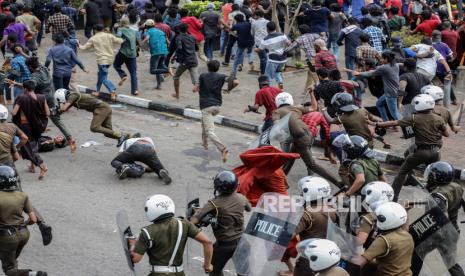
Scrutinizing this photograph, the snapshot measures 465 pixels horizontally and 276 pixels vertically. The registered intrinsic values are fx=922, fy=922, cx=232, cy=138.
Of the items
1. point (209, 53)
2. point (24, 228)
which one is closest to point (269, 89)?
point (24, 228)

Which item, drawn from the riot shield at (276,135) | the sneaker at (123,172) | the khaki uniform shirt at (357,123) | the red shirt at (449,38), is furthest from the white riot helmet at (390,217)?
the red shirt at (449,38)

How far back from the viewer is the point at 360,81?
52.5ft

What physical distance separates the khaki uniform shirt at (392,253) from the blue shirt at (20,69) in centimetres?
891

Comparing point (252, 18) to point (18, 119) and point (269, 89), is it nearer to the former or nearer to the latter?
point (269, 89)

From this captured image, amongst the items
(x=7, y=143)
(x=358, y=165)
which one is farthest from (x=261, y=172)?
(x=7, y=143)

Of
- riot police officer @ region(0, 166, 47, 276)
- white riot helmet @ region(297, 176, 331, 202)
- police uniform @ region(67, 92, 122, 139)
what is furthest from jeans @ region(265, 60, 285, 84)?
riot police officer @ region(0, 166, 47, 276)

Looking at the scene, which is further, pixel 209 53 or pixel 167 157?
pixel 209 53

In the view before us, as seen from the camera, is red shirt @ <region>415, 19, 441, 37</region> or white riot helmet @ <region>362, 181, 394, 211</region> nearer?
white riot helmet @ <region>362, 181, 394, 211</region>

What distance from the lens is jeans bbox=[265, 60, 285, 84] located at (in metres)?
17.5

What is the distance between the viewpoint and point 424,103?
472 inches

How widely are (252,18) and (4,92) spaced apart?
5683 millimetres

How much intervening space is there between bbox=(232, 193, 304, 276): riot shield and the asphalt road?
0.14 meters

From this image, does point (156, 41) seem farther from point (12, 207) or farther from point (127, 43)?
point (12, 207)

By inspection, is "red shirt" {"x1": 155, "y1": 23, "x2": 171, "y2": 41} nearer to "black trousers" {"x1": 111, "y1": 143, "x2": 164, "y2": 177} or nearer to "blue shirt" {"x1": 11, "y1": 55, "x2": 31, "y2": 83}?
"blue shirt" {"x1": 11, "y1": 55, "x2": 31, "y2": 83}
